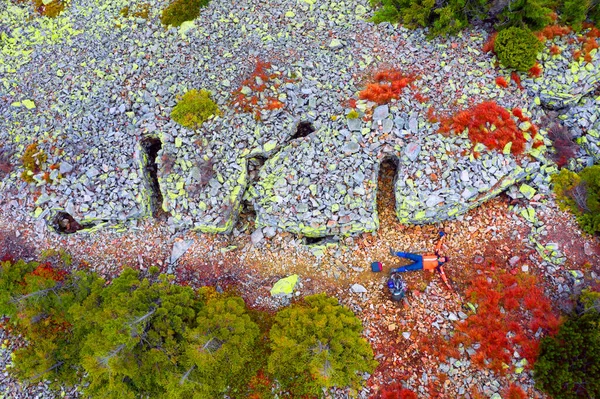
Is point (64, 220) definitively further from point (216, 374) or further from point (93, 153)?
point (216, 374)

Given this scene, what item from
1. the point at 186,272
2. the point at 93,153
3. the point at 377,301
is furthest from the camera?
the point at 93,153

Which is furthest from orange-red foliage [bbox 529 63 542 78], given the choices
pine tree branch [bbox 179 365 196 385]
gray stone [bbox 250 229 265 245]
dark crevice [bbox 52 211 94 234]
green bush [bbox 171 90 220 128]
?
dark crevice [bbox 52 211 94 234]

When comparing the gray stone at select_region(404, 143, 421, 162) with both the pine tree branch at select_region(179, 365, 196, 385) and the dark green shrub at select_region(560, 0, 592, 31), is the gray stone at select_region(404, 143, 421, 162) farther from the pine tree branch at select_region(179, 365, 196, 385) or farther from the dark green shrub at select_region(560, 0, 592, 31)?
the pine tree branch at select_region(179, 365, 196, 385)

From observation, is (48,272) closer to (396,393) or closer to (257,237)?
(257,237)

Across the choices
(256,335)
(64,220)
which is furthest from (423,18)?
(64,220)

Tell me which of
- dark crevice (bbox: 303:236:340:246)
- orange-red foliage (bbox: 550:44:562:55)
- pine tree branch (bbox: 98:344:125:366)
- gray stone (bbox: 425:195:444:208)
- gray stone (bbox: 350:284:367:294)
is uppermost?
orange-red foliage (bbox: 550:44:562:55)
